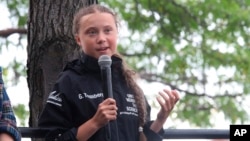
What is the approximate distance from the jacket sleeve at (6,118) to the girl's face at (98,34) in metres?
0.80

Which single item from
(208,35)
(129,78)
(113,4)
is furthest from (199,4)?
(129,78)

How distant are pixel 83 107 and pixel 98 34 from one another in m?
0.35

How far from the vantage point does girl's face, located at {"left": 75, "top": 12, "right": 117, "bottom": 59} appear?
348cm

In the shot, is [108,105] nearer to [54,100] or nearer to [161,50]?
[54,100]

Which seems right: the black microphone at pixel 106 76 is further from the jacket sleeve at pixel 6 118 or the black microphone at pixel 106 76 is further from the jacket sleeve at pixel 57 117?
the jacket sleeve at pixel 6 118

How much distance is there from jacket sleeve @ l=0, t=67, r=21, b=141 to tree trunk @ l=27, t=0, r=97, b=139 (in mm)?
1485

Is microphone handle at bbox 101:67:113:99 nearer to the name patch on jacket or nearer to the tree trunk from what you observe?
the name patch on jacket

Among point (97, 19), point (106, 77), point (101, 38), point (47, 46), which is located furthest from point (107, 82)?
point (47, 46)

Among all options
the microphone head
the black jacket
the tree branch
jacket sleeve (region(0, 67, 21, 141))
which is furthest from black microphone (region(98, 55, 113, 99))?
the tree branch

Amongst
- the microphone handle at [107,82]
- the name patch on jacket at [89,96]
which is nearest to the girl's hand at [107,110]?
the microphone handle at [107,82]

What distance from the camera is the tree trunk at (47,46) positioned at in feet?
14.1

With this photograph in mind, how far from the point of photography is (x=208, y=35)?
9.48m

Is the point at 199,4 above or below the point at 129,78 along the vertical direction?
above

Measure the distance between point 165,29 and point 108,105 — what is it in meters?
6.15
